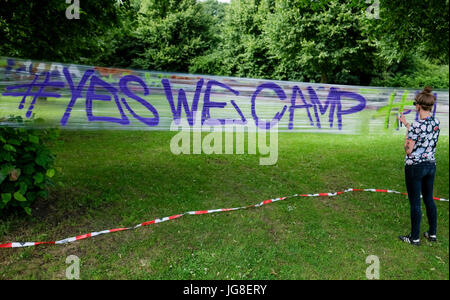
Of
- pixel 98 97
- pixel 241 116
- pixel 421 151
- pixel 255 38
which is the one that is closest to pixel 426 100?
pixel 421 151

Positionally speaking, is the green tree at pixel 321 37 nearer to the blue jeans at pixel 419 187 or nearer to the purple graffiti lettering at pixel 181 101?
the purple graffiti lettering at pixel 181 101

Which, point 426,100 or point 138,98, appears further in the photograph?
point 138,98

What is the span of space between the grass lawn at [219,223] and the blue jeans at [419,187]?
34 cm

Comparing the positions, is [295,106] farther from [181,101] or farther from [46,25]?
[46,25]

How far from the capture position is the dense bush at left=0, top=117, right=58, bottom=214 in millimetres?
3355

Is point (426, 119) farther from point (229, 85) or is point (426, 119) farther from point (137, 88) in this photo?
point (137, 88)

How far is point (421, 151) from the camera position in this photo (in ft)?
10.9

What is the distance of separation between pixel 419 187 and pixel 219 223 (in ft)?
8.21

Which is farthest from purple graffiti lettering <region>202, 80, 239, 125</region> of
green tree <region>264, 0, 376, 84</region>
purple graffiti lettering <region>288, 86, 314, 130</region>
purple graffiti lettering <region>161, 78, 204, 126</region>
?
green tree <region>264, 0, 376, 84</region>

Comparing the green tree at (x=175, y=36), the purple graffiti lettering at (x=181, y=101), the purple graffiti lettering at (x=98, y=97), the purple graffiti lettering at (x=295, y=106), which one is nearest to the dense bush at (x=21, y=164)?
the purple graffiti lettering at (x=98, y=97)

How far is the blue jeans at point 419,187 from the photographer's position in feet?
11.1

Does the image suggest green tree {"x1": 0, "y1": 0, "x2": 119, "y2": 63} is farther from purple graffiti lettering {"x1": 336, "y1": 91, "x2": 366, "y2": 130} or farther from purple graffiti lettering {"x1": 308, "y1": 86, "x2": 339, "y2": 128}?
purple graffiti lettering {"x1": 336, "y1": 91, "x2": 366, "y2": 130}

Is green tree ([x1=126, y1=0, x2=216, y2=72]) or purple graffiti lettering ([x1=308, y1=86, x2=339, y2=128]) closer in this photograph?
purple graffiti lettering ([x1=308, y1=86, x2=339, y2=128])

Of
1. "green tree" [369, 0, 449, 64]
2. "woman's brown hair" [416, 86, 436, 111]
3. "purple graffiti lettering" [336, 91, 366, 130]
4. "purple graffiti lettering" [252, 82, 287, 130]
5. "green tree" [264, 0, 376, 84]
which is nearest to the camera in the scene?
"woman's brown hair" [416, 86, 436, 111]
